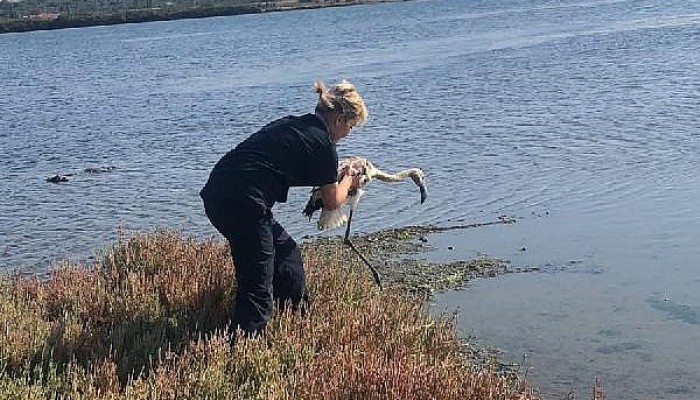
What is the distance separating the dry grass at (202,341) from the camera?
4652mm

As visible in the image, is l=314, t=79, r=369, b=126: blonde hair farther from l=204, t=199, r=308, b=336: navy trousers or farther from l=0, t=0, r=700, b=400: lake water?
l=0, t=0, r=700, b=400: lake water

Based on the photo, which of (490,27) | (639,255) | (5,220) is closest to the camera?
(639,255)

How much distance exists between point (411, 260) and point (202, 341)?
446 centimetres

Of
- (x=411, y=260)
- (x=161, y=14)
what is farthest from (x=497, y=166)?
(x=161, y=14)

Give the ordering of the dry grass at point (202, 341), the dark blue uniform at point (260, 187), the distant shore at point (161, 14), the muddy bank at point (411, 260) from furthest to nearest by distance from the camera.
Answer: the distant shore at point (161, 14) < the muddy bank at point (411, 260) < the dark blue uniform at point (260, 187) < the dry grass at point (202, 341)

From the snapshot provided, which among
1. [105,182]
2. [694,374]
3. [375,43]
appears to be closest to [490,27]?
[375,43]

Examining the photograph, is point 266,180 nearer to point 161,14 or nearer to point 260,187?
point 260,187

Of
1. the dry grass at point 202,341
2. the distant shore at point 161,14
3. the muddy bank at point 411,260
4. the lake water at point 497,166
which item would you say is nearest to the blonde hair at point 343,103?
the dry grass at point 202,341

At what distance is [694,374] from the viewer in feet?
21.1

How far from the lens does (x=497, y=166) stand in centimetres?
1416

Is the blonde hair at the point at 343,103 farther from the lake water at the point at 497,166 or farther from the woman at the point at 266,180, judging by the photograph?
the lake water at the point at 497,166

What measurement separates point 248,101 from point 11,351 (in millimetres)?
19697

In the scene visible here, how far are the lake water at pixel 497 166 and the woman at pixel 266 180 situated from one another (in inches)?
83.3

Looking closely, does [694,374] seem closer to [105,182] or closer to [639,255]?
[639,255]
